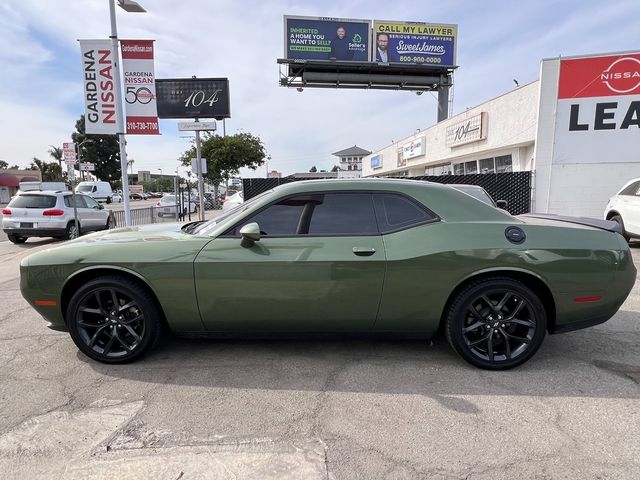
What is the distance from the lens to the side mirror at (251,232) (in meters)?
3.00

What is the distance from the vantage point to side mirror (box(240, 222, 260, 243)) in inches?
118

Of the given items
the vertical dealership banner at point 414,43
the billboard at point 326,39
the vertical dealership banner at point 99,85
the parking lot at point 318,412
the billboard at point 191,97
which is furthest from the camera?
the vertical dealership banner at point 414,43

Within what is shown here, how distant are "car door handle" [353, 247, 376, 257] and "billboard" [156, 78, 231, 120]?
12646 millimetres

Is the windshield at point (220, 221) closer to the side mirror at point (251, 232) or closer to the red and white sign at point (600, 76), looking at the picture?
the side mirror at point (251, 232)

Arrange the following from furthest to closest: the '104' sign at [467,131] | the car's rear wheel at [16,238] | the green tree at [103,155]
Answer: the green tree at [103,155], the '104' sign at [467,131], the car's rear wheel at [16,238]

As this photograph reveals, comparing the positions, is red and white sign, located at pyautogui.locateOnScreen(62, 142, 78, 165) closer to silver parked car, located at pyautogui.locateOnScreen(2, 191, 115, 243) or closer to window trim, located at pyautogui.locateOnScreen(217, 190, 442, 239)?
silver parked car, located at pyautogui.locateOnScreen(2, 191, 115, 243)

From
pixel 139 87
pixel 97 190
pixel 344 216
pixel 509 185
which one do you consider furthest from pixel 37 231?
pixel 97 190

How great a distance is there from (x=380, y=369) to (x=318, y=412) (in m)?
0.77

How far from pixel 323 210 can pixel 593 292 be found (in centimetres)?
225

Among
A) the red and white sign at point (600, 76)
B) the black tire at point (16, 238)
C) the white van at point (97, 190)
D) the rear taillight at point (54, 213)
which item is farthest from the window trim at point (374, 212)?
the white van at point (97, 190)

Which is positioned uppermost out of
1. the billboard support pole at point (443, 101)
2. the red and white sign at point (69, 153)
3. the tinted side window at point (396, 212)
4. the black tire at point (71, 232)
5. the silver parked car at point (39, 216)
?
the billboard support pole at point (443, 101)

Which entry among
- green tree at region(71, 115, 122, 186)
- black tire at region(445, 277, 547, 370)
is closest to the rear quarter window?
black tire at region(445, 277, 547, 370)

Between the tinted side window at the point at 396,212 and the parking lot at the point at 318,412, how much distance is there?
3.85 feet

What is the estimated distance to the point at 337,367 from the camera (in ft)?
10.7
